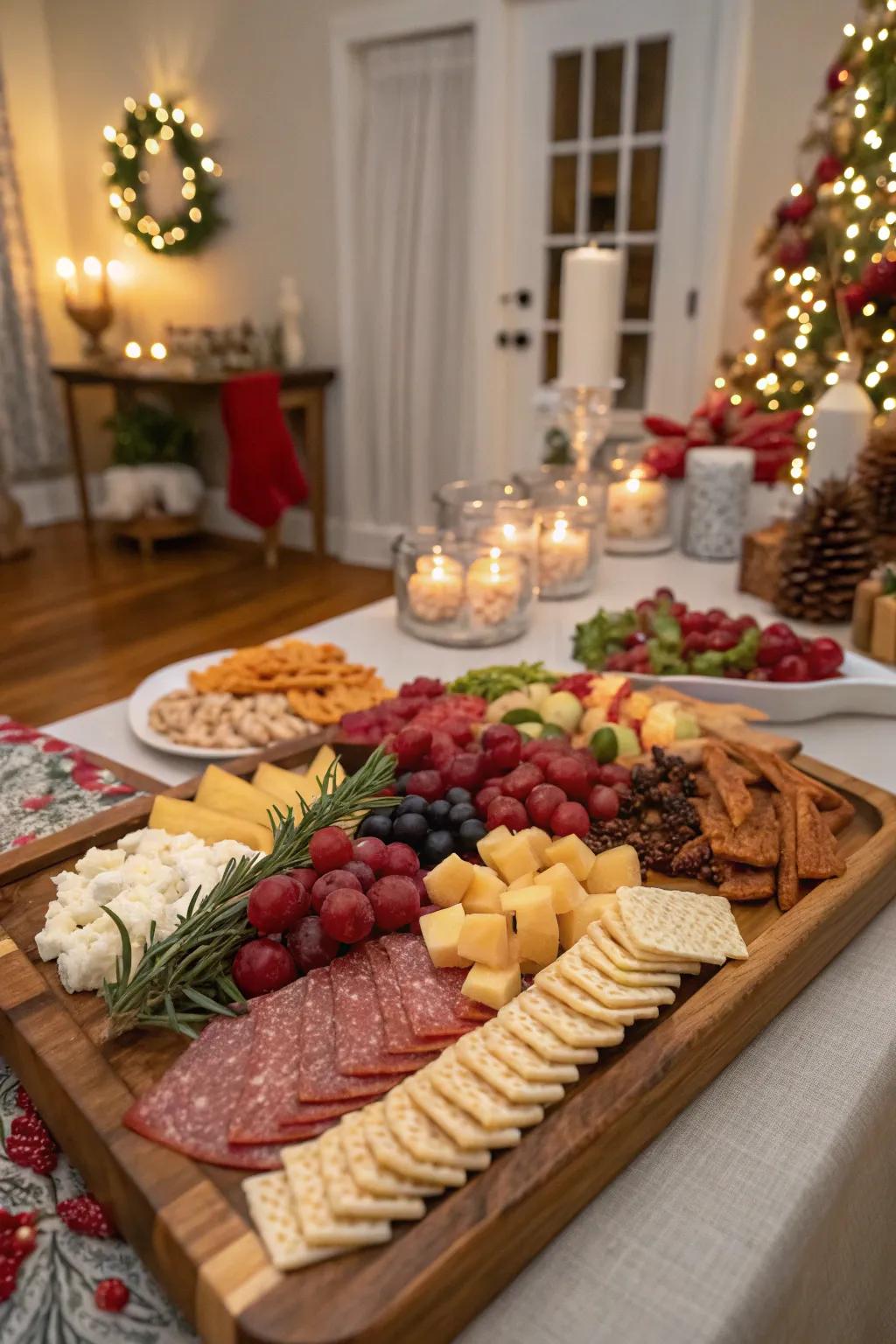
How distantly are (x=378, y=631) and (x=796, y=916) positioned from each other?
1.06 metres

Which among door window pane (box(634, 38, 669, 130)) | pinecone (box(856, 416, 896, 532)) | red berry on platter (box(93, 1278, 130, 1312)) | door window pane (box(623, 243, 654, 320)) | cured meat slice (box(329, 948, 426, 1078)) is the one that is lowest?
red berry on platter (box(93, 1278, 130, 1312))

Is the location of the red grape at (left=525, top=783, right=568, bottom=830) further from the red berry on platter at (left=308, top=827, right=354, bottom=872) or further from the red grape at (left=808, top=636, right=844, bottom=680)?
the red grape at (left=808, top=636, right=844, bottom=680)

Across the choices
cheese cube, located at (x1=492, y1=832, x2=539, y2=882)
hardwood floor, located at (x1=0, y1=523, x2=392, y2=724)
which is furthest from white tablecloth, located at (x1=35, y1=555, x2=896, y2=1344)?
hardwood floor, located at (x1=0, y1=523, x2=392, y2=724)

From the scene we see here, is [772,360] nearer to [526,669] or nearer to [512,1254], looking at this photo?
[526,669]

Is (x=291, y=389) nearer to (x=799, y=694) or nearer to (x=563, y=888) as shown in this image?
(x=799, y=694)

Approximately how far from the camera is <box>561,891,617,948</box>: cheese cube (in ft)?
2.49

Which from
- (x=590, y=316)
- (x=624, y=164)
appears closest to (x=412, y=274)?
(x=624, y=164)

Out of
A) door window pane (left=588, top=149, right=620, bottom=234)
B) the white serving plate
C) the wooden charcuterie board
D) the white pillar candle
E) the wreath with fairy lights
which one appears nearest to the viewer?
the wooden charcuterie board

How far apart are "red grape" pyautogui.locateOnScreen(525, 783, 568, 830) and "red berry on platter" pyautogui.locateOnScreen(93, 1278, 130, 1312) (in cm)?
49

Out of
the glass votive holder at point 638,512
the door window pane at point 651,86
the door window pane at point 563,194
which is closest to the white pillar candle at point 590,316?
the glass votive holder at point 638,512

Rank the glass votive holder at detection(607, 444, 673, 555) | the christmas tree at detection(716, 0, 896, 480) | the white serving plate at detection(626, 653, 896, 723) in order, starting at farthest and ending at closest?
the christmas tree at detection(716, 0, 896, 480)
the glass votive holder at detection(607, 444, 673, 555)
the white serving plate at detection(626, 653, 896, 723)

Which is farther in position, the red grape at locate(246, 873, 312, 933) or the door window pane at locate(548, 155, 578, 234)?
the door window pane at locate(548, 155, 578, 234)

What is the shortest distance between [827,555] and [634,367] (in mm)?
2559

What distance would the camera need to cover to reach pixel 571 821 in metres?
0.89
